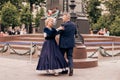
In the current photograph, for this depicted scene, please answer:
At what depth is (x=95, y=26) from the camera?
144ft

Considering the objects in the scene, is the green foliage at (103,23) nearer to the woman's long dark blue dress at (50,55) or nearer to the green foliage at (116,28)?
the green foliage at (116,28)

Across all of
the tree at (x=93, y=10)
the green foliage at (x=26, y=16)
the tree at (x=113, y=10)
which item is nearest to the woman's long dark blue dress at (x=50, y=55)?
the tree at (x=113, y=10)

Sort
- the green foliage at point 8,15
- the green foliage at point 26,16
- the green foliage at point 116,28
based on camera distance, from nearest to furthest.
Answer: the green foliage at point 8,15 < the green foliage at point 116,28 < the green foliage at point 26,16

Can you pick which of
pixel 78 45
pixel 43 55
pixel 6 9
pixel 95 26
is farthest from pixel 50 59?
pixel 95 26

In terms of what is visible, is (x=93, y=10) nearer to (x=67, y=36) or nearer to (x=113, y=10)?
(x=113, y=10)

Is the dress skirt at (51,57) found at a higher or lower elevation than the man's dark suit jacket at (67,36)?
lower

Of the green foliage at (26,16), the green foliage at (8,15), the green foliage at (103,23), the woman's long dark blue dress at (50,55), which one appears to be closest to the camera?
the woman's long dark blue dress at (50,55)

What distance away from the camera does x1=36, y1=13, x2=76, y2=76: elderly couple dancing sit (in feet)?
36.8

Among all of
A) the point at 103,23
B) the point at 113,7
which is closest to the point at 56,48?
the point at 103,23

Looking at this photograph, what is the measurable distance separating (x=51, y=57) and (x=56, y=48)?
1.09ft

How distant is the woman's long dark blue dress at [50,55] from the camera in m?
11.2

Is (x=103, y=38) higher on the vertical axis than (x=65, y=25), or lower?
lower

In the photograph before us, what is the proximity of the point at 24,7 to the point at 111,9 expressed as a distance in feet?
39.0

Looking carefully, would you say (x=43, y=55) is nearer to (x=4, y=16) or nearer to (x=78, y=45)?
(x=78, y=45)
